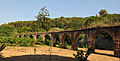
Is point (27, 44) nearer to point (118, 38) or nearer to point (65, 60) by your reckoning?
point (65, 60)

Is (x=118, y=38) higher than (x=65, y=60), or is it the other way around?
(x=118, y=38)

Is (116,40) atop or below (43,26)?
below

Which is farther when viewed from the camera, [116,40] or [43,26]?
[43,26]

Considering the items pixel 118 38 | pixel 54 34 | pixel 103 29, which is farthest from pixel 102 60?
pixel 54 34

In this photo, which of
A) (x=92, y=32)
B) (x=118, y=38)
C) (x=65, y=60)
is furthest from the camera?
(x=92, y=32)

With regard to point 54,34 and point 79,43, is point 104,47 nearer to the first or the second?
point 79,43

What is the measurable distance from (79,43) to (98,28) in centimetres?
1153

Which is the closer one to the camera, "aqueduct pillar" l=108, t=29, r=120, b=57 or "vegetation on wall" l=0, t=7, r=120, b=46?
"aqueduct pillar" l=108, t=29, r=120, b=57

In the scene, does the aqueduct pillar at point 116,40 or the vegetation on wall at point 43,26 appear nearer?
the aqueduct pillar at point 116,40

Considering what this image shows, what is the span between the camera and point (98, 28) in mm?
17812

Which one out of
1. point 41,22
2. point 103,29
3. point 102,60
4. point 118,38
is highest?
point 41,22

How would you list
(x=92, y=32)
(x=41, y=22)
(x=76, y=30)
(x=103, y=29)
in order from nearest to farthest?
1. (x=103, y=29)
2. (x=92, y=32)
3. (x=76, y=30)
4. (x=41, y=22)

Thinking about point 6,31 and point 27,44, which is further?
point 6,31

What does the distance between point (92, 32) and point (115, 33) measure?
3928mm
